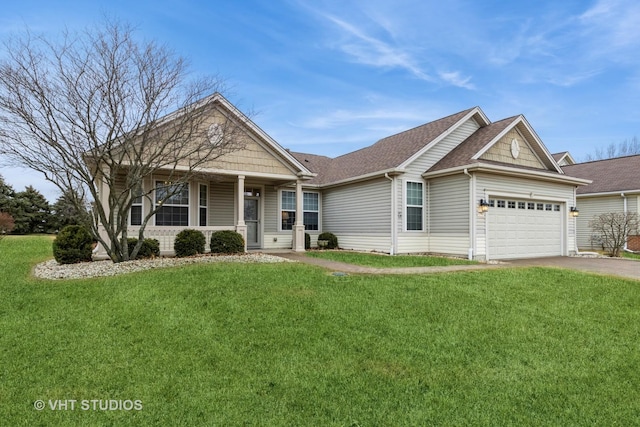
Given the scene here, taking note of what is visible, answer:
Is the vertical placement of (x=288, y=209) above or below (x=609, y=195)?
below

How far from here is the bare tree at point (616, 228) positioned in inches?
663

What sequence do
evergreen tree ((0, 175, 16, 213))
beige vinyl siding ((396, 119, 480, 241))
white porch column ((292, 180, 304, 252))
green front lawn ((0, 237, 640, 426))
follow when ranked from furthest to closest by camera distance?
evergreen tree ((0, 175, 16, 213)) → white porch column ((292, 180, 304, 252)) → beige vinyl siding ((396, 119, 480, 241)) → green front lawn ((0, 237, 640, 426))

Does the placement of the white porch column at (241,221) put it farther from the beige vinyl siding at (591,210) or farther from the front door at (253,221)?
the beige vinyl siding at (591,210)

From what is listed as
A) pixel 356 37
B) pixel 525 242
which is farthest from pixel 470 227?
pixel 356 37

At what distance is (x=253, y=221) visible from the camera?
16.4 meters

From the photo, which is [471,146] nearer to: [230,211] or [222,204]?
[230,211]

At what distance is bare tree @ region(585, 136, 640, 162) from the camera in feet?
143

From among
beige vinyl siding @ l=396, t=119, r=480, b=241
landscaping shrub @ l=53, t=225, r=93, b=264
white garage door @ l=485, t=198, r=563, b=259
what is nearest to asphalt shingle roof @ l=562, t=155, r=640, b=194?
white garage door @ l=485, t=198, r=563, b=259

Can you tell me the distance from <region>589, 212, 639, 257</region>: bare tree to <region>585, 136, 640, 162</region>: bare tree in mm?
30178

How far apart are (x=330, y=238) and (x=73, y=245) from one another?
984 centimetres

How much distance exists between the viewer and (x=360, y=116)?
23219 millimetres

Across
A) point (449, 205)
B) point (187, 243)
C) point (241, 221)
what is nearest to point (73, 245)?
point (187, 243)

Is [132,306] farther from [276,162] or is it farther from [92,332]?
[276,162]

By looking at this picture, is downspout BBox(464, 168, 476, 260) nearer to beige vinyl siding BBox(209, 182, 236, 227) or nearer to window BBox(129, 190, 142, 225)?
beige vinyl siding BBox(209, 182, 236, 227)
